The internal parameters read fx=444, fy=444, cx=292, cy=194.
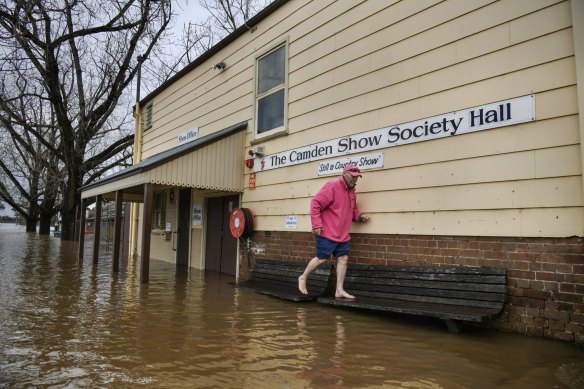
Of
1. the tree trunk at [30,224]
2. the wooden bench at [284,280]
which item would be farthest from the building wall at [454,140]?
the tree trunk at [30,224]

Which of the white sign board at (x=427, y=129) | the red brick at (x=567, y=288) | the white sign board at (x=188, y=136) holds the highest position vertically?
the white sign board at (x=188, y=136)

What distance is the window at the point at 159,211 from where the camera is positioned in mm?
12641

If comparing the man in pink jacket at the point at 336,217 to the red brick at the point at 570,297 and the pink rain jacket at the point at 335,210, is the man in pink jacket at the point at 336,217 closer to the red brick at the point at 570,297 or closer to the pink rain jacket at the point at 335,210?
the pink rain jacket at the point at 335,210

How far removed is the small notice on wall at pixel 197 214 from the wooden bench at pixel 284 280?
317 cm

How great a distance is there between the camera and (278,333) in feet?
14.0

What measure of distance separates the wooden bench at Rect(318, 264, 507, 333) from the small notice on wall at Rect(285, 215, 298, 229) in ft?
5.24

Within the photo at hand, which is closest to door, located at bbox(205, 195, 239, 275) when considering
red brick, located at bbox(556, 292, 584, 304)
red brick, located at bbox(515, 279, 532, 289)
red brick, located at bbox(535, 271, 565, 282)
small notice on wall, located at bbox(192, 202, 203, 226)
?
A: small notice on wall, located at bbox(192, 202, 203, 226)

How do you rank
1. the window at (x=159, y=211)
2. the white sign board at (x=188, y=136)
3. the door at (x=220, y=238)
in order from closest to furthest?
the door at (x=220, y=238) → the white sign board at (x=188, y=136) → the window at (x=159, y=211)

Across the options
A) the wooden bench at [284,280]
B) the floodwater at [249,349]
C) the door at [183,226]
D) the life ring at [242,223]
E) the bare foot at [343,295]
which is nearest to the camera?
the floodwater at [249,349]

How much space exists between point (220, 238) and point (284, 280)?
320cm

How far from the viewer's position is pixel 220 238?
973 centimetres

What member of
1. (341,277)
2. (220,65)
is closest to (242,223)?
(341,277)

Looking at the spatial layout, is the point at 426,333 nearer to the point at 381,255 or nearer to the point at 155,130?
the point at 381,255

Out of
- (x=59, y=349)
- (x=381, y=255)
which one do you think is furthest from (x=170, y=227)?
(x=59, y=349)
